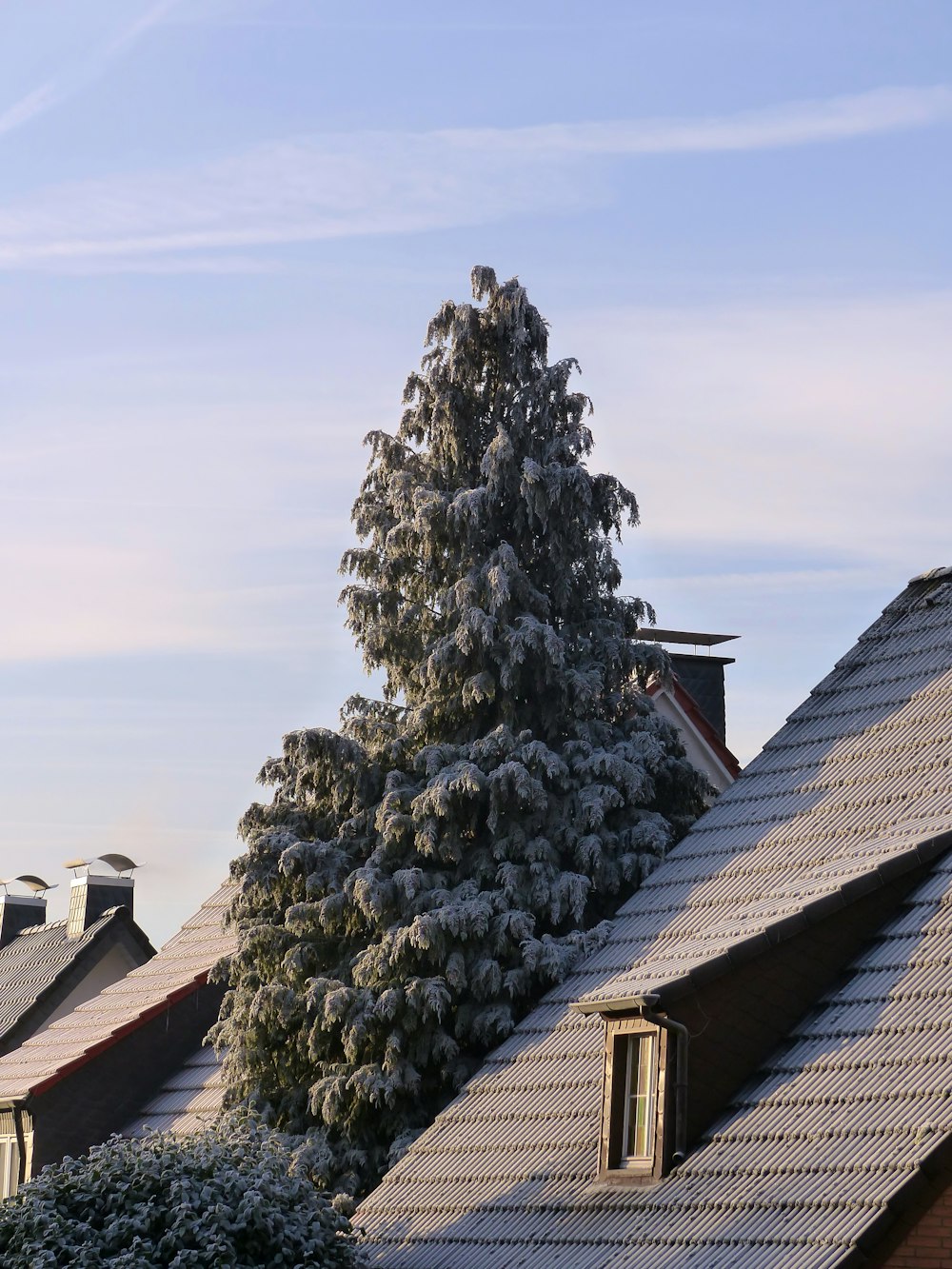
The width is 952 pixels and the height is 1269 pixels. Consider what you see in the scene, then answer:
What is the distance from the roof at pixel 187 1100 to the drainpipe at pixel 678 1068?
10103mm

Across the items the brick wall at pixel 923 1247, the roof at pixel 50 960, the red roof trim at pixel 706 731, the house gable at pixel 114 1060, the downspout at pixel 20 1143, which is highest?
the red roof trim at pixel 706 731

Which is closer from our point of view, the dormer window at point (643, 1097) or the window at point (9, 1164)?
the dormer window at point (643, 1097)

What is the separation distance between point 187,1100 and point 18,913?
1691cm

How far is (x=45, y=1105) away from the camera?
87.6 ft

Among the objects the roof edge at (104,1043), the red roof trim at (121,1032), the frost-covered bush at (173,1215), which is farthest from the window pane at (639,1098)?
the roof edge at (104,1043)

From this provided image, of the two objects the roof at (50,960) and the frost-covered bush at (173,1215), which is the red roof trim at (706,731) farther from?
the roof at (50,960)

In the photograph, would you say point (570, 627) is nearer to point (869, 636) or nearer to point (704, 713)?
point (869, 636)

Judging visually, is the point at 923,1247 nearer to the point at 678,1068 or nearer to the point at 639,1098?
the point at 678,1068

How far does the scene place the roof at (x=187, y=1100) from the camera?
24.3 m

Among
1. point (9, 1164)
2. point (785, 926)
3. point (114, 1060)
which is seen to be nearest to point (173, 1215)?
point (785, 926)

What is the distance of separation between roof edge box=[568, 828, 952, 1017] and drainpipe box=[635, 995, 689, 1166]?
9 centimetres

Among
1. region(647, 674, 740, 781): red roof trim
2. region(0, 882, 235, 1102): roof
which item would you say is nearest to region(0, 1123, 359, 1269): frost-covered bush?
region(0, 882, 235, 1102): roof

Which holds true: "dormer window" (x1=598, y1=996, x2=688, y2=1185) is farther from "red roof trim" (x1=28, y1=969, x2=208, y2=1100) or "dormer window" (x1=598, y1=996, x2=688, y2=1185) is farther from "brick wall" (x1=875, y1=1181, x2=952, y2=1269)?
"red roof trim" (x1=28, y1=969, x2=208, y2=1100)

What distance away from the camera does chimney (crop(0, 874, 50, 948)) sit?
40844 mm
